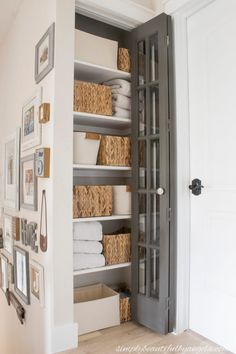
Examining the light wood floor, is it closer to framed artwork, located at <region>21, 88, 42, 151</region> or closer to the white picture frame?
the white picture frame

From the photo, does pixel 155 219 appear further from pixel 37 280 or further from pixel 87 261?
pixel 37 280

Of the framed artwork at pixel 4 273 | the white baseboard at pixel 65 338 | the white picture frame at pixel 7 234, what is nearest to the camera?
the white baseboard at pixel 65 338

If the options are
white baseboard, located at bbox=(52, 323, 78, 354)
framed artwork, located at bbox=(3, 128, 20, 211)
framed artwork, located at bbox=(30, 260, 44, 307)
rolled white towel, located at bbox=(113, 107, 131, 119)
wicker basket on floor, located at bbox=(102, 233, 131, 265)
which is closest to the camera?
white baseboard, located at bbox=(52, 323, 78, 354)

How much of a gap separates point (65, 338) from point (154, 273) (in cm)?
68

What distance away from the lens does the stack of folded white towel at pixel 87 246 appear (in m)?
1.91

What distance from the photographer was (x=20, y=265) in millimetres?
2201

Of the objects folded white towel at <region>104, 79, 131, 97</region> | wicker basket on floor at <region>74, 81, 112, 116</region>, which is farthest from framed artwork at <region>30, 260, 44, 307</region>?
folded white towel at <region>104, 79, 131, 97</region>

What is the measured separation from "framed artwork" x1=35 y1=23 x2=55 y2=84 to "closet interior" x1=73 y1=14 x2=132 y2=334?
0.68ft

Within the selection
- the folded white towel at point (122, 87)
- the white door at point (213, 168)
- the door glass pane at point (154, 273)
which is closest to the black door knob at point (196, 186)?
A: the white door at point (213, 168)

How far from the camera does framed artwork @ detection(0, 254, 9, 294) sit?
2605 millimetres

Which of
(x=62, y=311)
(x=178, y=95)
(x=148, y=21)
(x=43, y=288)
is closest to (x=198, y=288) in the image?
(x=62, y=311)

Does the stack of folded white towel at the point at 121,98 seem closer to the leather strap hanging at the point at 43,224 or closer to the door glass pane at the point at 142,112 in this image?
the door glass pane at the point at 142,112

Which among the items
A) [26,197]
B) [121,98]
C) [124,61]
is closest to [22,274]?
[26,197]

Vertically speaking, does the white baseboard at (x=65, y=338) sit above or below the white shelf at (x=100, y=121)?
below
